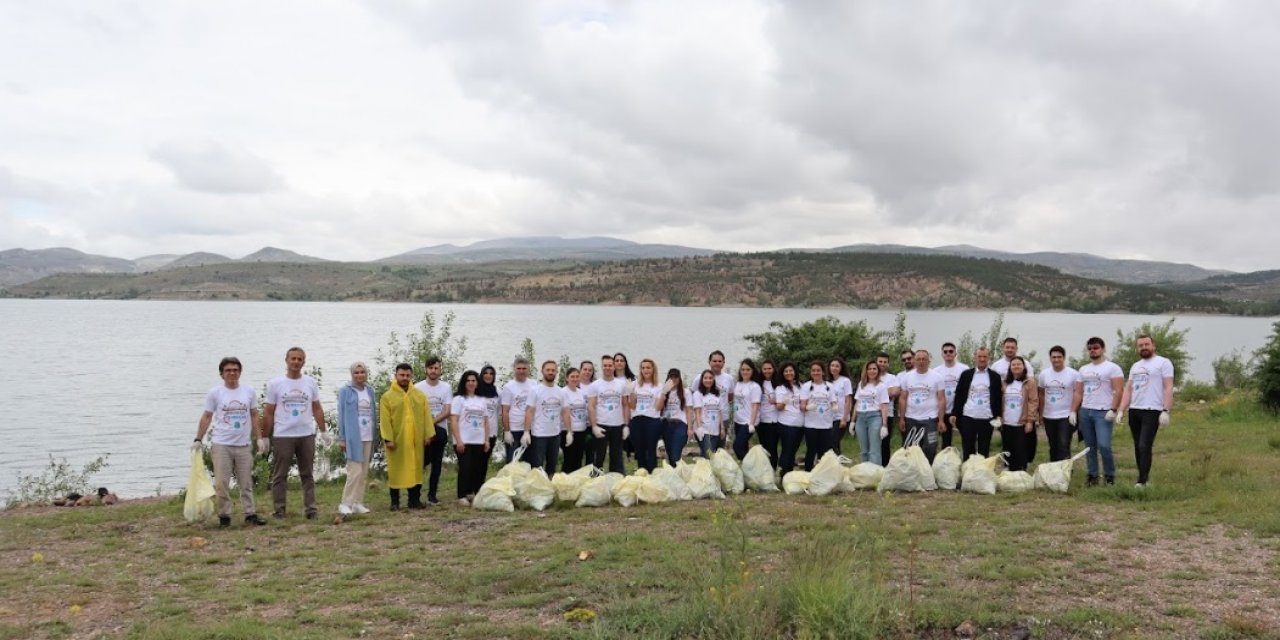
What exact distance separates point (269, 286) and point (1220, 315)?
163m

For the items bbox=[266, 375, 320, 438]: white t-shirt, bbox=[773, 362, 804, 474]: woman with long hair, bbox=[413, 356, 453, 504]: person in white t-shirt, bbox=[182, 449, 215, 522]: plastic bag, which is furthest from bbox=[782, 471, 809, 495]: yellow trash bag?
bbox=[182, 449, 215, 522]: plastic bag

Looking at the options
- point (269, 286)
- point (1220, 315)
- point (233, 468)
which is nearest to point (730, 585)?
point (233, 468)

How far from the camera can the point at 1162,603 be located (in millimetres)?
5715

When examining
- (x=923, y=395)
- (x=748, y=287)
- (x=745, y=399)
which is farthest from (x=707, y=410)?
(x=748, y=287)

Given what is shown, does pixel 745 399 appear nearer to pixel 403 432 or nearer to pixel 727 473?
pixel 727 473

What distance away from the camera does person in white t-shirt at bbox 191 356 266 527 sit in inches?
357

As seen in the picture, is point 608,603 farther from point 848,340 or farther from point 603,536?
point 848,340

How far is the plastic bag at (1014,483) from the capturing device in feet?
32.7

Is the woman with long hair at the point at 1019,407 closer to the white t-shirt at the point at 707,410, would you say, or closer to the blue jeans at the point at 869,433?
the blue jeans at the point at 869,433

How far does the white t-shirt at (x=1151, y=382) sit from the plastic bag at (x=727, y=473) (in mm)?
4633

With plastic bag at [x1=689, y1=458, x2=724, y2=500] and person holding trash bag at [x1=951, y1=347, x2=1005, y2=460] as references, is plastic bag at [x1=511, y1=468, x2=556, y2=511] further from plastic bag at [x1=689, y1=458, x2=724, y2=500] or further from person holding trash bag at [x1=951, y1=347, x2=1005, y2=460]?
person holding trash bag at [x1=951, y1=347, x2=1005, y2=460]

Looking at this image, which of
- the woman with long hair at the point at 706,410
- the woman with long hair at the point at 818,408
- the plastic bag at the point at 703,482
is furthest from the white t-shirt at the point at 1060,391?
the plastic bag at the point at 703,482

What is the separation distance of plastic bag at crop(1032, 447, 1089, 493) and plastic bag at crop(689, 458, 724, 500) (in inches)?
149

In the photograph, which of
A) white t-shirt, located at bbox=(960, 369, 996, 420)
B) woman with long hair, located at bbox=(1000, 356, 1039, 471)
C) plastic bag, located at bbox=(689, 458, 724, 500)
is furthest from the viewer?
white t-shirt, located at bbox=(960, 369, 996, 420)
